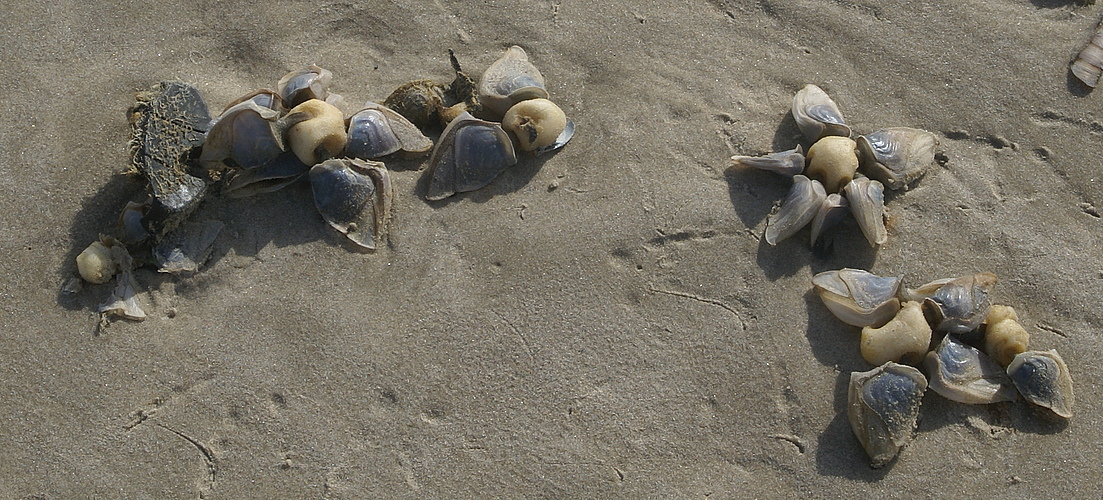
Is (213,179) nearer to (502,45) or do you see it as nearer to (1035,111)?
(502,45)

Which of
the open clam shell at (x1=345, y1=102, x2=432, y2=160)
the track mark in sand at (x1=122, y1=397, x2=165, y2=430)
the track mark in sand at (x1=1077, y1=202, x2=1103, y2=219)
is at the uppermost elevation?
the open clam shell at (x1=345, y1=102, x2=432, y2=160)

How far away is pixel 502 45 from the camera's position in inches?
158

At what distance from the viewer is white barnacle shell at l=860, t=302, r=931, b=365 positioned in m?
3.15

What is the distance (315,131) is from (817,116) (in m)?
2.19

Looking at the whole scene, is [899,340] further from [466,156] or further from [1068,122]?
[466,156]

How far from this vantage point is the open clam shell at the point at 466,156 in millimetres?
3533

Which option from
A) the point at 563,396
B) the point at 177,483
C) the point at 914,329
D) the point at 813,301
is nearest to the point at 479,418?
the point at 563,396

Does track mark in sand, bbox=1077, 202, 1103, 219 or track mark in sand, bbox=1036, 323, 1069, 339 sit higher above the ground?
track mark in sand, bbox=1077, 202, 1103, 219

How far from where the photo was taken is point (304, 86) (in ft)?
11.7

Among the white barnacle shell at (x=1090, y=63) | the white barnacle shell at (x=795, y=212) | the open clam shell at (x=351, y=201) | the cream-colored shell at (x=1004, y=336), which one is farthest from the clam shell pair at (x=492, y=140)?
the white barnacle shell at (x=1090, y=63)

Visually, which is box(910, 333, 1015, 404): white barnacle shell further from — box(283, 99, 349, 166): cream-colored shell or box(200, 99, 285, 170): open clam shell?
box(200, 99, 285, 170): open clam shell

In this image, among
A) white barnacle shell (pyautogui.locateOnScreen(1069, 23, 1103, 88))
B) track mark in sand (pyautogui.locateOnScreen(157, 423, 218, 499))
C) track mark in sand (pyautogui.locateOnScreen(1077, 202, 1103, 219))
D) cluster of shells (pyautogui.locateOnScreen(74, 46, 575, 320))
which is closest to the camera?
track mark in sand (pyautogui.locateOnScreen(157, 423, 218, 499))

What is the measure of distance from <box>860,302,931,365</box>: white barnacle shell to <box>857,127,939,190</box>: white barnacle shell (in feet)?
2.28

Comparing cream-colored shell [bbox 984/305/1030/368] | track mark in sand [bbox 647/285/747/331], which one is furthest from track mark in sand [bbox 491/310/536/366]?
cream-colored shell [bbox 984/305/1030/368]
